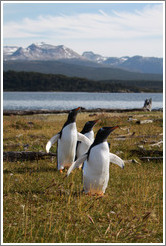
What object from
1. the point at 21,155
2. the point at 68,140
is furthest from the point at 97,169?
the point at 21,155

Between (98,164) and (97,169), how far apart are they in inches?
5.6

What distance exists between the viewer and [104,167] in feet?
27.7

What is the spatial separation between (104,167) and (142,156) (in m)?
6.36

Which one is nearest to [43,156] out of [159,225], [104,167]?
[104,167]

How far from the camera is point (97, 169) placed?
8430mm

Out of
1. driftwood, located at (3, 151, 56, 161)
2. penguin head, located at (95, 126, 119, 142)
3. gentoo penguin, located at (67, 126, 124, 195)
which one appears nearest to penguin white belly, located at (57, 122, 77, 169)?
driftwood, located at (3, 151, 56, 161)

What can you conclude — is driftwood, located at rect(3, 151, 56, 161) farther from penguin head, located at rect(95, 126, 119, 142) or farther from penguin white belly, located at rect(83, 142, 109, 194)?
penguin head, located at rect(95, 126, 119, 142)

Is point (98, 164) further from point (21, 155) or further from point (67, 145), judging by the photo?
point (21, 155)

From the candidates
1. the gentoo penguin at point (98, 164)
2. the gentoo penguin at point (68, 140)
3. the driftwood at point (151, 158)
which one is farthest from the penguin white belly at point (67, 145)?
the driftwood at point (151, 158)

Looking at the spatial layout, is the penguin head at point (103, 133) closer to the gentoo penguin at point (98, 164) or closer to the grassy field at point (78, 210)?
the gentoo penguin at point (98, 164)

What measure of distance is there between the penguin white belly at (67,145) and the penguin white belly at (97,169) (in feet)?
8.75

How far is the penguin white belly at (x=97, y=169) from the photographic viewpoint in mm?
8344

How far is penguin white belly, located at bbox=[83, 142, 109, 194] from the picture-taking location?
27.4ft

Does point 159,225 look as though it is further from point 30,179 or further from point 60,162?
point 60,162
